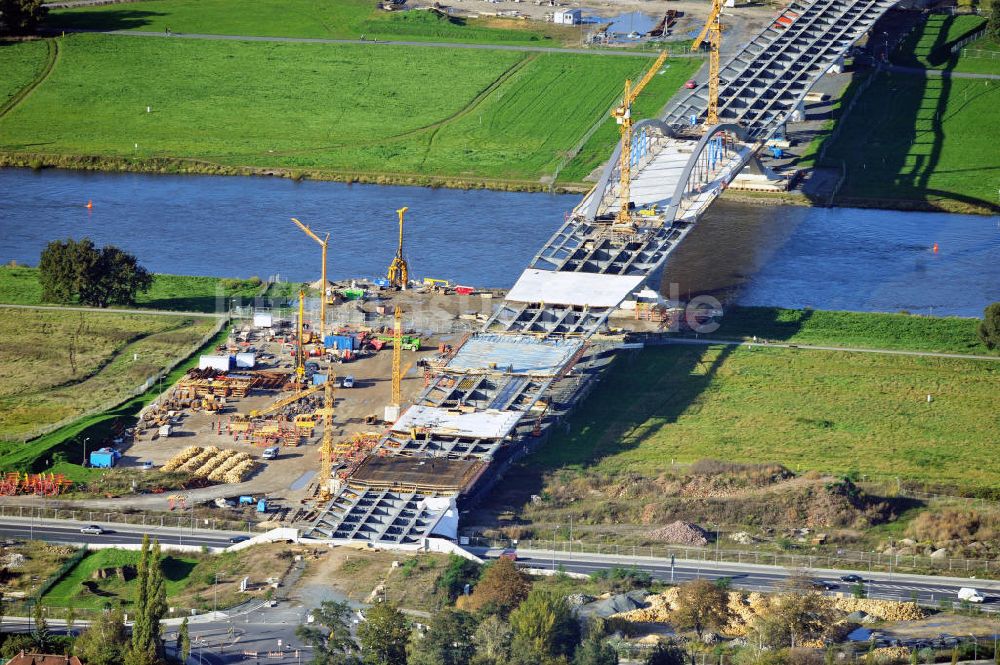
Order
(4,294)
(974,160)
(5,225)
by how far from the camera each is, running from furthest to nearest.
→ (974,160) → (5,225) → (4,294)

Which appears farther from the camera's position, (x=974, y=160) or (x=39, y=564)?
(x=974, y=160)

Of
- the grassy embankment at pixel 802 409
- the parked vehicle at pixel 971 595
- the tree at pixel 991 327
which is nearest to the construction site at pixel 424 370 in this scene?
the grassy embankment at pixel 802 409

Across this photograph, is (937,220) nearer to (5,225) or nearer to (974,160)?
(974,160)

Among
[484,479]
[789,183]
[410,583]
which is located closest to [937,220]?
[789,183]

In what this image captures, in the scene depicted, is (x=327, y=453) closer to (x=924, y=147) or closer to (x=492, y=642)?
(x=492, y=642)

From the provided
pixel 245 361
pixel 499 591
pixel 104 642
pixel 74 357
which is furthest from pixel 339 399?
pixel 104 642

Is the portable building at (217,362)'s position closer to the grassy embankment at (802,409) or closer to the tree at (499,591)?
the grassy embankment at (802,409)

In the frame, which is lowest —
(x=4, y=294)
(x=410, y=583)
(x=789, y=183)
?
(x=410, y=583)
